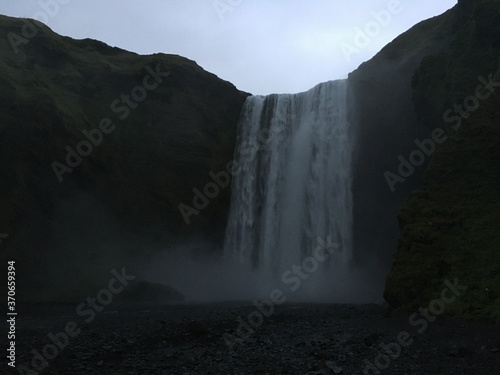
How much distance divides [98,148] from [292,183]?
15756 millimetres

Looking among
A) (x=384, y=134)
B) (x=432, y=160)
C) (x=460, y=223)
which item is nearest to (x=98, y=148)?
(x=384, y=134)

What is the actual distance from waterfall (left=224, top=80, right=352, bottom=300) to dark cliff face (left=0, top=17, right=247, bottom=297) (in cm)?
202

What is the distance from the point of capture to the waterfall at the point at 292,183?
1533 inches

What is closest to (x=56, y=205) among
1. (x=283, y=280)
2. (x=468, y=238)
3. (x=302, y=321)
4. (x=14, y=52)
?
(x=14, y=52)

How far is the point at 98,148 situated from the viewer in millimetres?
40750

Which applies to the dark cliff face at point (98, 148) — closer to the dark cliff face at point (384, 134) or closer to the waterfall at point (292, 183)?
the waterfall at point (292, 183)

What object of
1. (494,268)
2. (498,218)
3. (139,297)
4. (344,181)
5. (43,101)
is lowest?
(139,297)

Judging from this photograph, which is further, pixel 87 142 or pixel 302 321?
pixel 87 142

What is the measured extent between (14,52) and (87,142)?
11334mm

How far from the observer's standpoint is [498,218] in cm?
2072

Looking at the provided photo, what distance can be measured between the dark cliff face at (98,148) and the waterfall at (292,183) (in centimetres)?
202

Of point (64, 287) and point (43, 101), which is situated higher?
point (43, 101)

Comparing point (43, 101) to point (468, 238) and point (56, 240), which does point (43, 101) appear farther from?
point (468, 238)

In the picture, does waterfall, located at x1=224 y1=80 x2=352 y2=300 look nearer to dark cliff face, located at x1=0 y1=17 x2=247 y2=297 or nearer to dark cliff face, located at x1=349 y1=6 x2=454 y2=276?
dark cliff face, located at x1=349 y1=6 x2=454 y2=276
